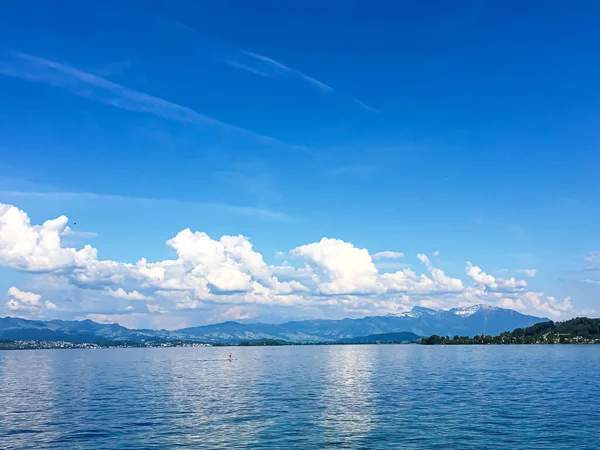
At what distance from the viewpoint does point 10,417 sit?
7738 centimetres

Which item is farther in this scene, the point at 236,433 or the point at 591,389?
the point at 591,389

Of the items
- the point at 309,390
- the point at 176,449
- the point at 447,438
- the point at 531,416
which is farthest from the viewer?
the point at 309,390

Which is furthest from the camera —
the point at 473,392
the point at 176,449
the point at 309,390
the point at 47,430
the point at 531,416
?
the point at 309,390

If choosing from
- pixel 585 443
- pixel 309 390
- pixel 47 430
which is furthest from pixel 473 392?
pixel 47 430

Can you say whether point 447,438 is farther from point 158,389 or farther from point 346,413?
point 158,389

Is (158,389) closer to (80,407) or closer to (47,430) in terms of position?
(80,407)

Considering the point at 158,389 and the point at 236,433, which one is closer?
the point at 236,433

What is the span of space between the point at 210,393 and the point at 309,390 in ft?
68.5

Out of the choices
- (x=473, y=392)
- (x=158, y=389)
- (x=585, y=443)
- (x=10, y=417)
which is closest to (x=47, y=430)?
(x=10, y=417)

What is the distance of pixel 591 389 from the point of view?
105 metres

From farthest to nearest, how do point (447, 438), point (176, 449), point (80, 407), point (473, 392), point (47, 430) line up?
point (473, 392)
point (80, 407)
point (47, 430)
point (447, 438)
point (176, 449)

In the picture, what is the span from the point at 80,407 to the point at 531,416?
236 ft

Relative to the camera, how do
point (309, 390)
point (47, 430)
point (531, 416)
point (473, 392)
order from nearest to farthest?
point (47, 430), point (531, 416), point (473, 392), point (309, 390)

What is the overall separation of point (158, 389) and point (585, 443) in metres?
87.7
